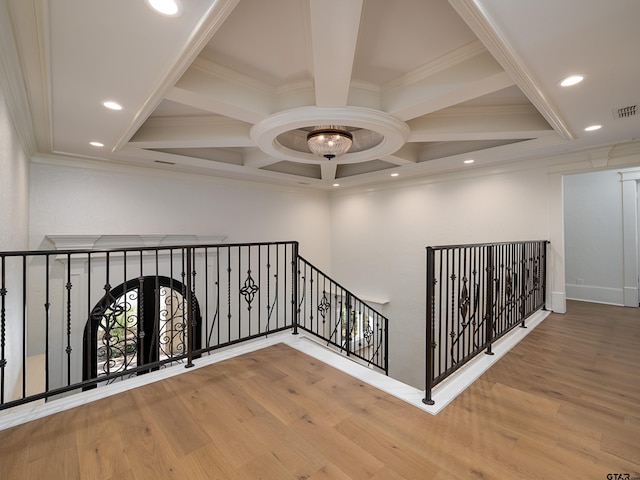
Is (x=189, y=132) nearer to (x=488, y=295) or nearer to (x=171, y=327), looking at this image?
(x=171, y=327)

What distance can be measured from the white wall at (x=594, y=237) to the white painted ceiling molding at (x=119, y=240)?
6.76 meters

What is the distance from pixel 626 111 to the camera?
8.86 feet

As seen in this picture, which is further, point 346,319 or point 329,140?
point 346,319

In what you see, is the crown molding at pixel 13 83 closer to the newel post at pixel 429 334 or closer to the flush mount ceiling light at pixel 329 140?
the flush mount ceiling light at pixel 329 140

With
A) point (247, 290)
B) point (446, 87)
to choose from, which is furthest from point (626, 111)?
A: point (247, 290)

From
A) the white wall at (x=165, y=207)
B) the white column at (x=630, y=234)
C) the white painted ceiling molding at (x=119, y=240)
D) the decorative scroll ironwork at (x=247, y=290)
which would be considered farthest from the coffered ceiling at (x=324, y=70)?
the white column at (x=630, y=234)

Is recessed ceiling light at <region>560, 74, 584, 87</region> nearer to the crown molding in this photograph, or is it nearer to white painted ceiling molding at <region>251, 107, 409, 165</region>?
white painted ceiling molding at <region>251, 107, 409, 165</region>

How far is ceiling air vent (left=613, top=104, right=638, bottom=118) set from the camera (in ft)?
8.66

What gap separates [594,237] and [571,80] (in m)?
4.65

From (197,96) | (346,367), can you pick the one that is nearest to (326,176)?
(197,96)

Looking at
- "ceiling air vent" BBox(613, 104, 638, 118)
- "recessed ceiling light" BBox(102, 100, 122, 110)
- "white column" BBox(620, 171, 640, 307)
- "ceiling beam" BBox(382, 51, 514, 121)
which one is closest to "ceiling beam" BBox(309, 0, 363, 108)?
"ceiling beam" BBox(382, 51, 514, 121)

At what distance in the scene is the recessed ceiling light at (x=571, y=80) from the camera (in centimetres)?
212

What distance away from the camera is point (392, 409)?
1.91 meters

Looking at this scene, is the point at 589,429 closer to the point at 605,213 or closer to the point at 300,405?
the point at 300,405
